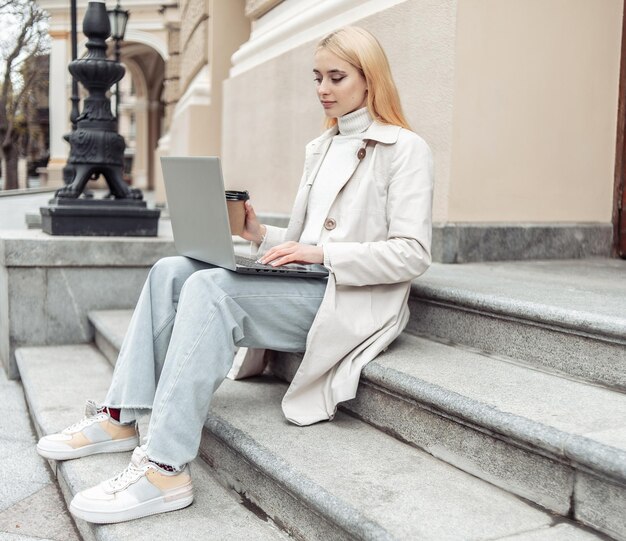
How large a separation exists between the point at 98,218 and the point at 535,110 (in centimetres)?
249

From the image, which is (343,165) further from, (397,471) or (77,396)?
(77,396)

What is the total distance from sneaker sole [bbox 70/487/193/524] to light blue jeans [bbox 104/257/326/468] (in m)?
0.11

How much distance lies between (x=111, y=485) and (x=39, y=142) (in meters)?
51.9

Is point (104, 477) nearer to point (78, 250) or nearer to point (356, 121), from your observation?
point (356, 121)

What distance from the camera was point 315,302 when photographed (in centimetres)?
246

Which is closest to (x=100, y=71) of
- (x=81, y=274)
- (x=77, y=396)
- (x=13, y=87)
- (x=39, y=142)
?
(x=81, y=274)

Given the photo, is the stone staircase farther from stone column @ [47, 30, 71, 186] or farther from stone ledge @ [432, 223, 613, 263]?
stone column @ [47, 30, 71, 186]

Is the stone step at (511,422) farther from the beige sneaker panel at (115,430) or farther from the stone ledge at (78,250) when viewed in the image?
the stone ledge at (78,250)

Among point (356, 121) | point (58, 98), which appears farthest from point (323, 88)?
point (58, 98)

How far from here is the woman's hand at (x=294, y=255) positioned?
2.38 meters

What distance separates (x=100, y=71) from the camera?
4762 mm

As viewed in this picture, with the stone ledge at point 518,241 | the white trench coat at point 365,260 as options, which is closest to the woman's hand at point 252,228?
the white trench coat at point 365,260

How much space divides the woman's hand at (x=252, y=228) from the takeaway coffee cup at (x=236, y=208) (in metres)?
0.11

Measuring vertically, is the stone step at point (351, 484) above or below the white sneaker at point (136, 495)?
above
